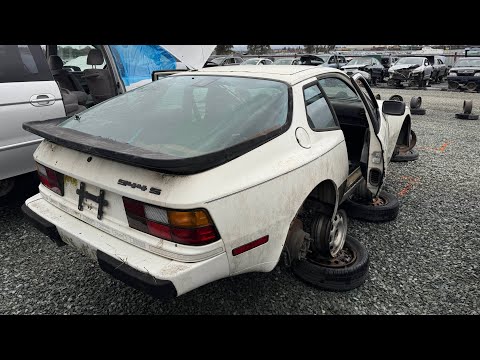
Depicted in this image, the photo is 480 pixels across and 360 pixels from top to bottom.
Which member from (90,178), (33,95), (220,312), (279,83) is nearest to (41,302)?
(90,178)

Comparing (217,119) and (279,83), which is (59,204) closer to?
(217,119)

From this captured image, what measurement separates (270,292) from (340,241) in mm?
714

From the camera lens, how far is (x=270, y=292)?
8.12ft

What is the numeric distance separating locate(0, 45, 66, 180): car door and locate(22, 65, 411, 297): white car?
3.05 ft

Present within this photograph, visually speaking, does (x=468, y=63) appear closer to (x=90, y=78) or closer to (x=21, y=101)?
(x=90, y=78)

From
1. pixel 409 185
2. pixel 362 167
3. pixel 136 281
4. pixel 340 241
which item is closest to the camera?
pixel 136 281

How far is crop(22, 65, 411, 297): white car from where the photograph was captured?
66.7 inches

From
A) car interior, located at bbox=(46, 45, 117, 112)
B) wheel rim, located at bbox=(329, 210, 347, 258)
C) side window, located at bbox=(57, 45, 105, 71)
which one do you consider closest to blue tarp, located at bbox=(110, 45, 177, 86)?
car interior, located at bbox=(46, 45, 117, 112)

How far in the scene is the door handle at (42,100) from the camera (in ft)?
10.7

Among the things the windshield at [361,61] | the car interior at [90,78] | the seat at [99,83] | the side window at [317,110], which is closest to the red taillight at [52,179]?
the side window at [317,110]

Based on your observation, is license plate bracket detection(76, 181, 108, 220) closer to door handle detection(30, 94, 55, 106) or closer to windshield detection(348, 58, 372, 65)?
door handle detection(30, 94, 55, 106)

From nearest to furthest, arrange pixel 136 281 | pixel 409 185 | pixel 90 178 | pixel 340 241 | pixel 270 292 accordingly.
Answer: pixel 136 281 → pixel 90 178 → pixel 270 292 → pixel 340 241 → pixel 409 185

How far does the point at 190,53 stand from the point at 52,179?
4545 millimetres

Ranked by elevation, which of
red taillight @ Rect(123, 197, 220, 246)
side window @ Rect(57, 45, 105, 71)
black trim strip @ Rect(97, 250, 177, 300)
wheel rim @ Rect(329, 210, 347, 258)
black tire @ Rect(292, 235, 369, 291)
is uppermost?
side window @ Rect(57, 45, 105, 71)
